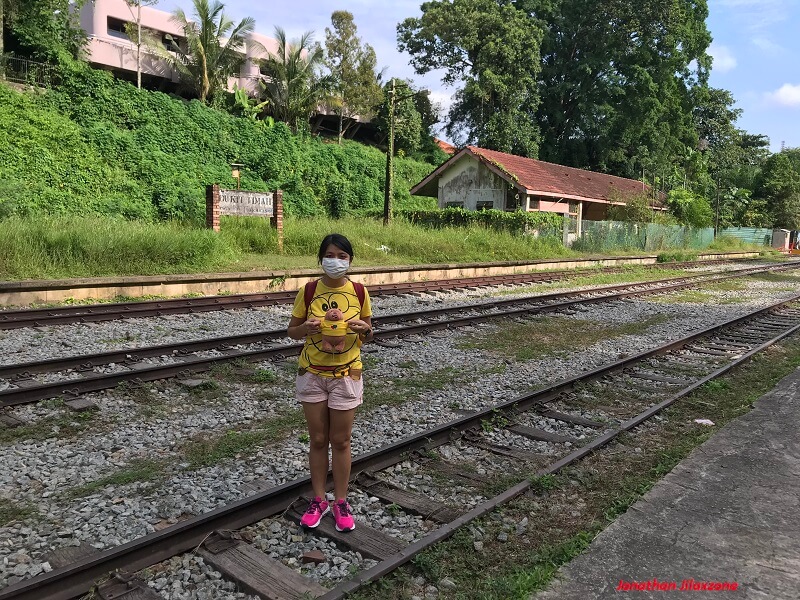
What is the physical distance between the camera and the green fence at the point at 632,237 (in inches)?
1173

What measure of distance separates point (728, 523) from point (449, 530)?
172 cm

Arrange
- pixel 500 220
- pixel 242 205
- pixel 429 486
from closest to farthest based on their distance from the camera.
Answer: pixel 429 486 < pixel 242 205 < pixel 500 220

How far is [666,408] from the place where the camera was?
6.01m

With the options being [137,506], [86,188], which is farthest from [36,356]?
[86,188]

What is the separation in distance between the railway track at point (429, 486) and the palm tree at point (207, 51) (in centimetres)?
3367

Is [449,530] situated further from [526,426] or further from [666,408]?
[666,408]

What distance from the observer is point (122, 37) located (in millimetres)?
36906

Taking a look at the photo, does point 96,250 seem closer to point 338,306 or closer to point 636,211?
point 338,306

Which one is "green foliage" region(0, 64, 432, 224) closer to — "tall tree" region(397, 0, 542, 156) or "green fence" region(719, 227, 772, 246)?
"tall tree" region(397, 0, 542, 156)

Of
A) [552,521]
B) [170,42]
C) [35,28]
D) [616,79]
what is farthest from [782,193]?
[552,521]

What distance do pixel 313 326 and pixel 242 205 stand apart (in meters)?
14.8

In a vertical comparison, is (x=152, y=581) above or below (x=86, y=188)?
below

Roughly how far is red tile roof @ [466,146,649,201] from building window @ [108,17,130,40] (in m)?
23.1

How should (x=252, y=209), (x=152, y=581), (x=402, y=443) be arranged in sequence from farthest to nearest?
1. (x=252, y=209)
2. (x=402, y=443)
3. (x=152, y=581)
